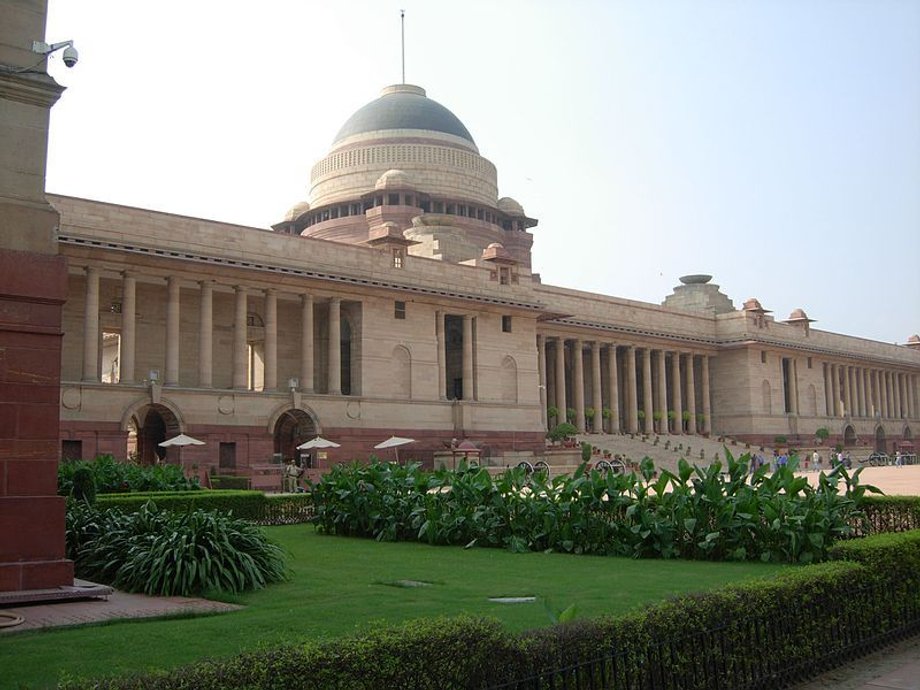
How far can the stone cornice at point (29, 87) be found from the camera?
1237cm

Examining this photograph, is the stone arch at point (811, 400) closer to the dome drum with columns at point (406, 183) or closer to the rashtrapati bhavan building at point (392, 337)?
the rashtrapati bhavan building at point (392, 337)

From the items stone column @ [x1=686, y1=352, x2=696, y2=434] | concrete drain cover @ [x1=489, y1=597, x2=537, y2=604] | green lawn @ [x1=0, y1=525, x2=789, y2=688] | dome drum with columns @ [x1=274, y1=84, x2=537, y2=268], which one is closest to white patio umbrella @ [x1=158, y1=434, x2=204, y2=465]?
green lawn @ [x1=0, y1=525, x2=789, y2=688]

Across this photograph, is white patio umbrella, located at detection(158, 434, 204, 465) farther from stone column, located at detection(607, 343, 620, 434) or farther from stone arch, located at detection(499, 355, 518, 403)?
stone column, located at detection(607, 343, 620, 434)

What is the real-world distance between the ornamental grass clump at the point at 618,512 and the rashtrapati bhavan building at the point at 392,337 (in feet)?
70.0

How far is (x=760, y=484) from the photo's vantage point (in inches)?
610

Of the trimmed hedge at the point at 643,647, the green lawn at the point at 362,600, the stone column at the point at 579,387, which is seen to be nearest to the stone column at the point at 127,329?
the green lawn at the point at 362,600

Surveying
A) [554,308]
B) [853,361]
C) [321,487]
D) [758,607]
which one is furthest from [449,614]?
[853,361]

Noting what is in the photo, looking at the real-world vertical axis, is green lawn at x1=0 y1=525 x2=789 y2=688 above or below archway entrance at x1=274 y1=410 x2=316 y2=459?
below

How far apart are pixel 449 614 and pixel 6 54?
30.8ft

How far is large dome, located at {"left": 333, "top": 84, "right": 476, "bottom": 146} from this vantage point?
7294cm

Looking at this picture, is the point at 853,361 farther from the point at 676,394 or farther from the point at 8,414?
the point at 8,414

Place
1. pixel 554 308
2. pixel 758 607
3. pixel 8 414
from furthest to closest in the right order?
→ pixel 554 308, pixel 8 414, pixel 758 607

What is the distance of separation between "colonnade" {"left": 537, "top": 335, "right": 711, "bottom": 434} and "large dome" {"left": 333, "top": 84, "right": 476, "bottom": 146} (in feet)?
68.1

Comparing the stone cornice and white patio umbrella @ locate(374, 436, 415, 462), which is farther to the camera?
white patio umbrella @ locate(374, 436, 415, 462)
